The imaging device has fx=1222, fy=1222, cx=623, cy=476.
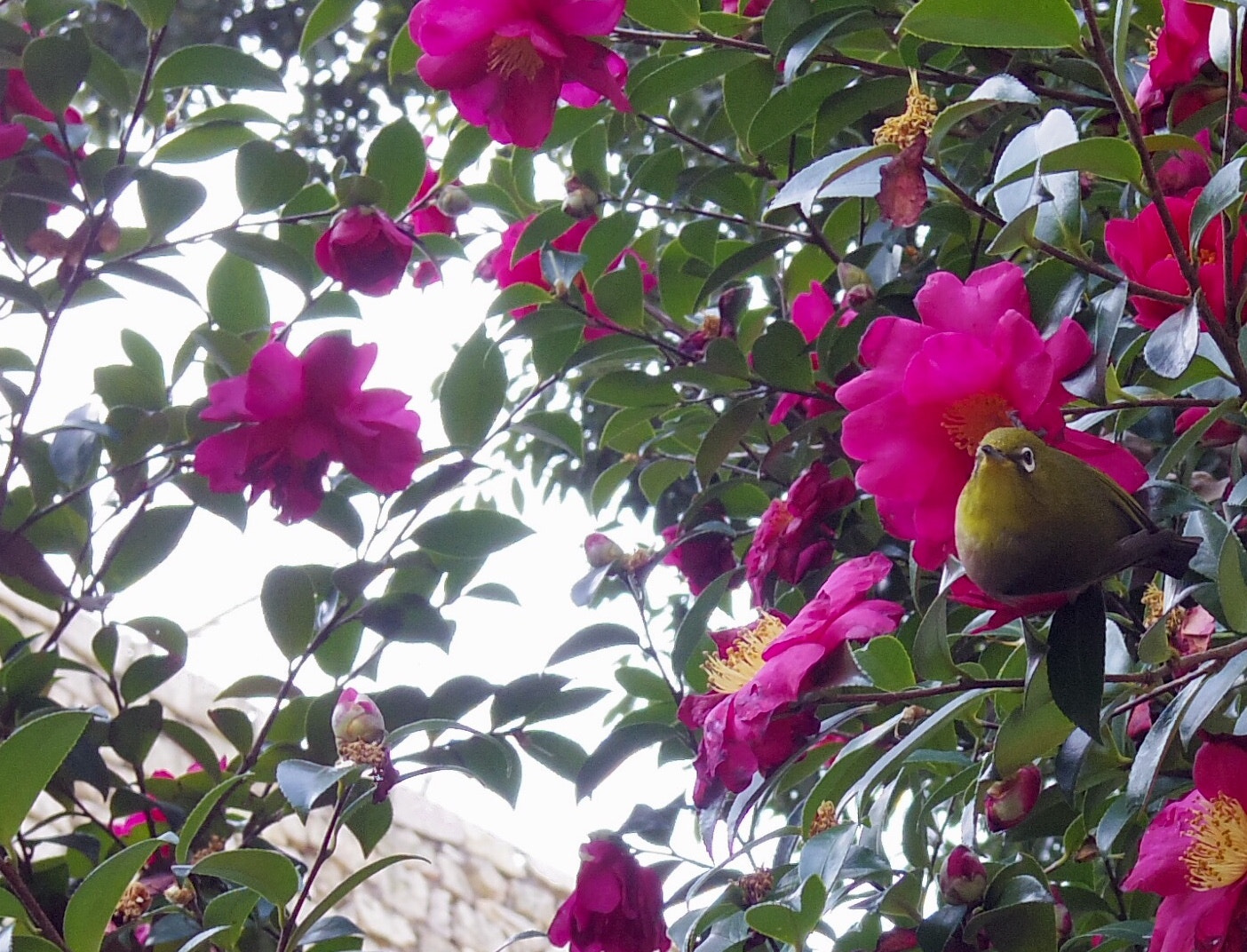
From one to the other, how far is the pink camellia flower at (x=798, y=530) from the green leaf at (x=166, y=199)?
0.50 m

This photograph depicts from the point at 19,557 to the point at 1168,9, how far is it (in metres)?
0.85

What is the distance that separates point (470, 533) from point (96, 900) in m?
0.40

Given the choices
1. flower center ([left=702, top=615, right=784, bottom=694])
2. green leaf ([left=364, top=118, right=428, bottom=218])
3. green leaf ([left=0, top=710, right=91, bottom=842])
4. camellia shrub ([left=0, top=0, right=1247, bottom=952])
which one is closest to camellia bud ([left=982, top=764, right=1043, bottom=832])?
camellia shrub ([left=0, top=0, right=1247, bottom=952])

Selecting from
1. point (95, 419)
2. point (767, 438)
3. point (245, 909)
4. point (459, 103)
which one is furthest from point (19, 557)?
point (767, 438)

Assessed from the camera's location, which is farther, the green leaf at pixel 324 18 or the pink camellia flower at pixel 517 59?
the green leaf at pixel 324 18

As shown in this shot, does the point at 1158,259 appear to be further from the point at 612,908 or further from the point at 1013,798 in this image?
the point at 612,908

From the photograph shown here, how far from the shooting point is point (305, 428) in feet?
2.95

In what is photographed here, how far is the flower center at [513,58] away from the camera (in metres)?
0.76

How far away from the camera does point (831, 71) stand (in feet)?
2.80

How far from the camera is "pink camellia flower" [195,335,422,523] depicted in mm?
871

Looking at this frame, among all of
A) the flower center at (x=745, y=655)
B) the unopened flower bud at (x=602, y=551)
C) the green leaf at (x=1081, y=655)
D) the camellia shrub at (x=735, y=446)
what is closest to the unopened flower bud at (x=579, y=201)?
the camellia shrub at (x=735, y=446)

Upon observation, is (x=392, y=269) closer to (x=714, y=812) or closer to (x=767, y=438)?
(x=767, y=438)

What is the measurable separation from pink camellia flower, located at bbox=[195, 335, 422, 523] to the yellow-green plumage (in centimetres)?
55

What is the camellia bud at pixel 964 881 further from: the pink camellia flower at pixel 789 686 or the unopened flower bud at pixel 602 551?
the unopened flower bud at pixel 602 551
